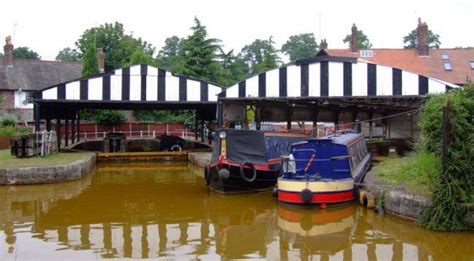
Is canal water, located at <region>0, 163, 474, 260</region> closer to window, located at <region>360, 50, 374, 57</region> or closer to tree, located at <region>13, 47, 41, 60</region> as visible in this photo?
window, located at <region>360, 50, 374, 57</region>

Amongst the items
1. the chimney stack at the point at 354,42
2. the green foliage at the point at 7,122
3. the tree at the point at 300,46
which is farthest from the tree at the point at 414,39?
the green foliage at the point at 7,122

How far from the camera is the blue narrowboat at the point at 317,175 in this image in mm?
12999

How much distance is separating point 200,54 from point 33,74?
13.6m

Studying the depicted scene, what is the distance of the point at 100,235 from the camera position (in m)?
10.3

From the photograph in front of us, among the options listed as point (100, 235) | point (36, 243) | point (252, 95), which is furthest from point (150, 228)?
point (252, 95)

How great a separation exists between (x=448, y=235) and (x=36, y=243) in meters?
7.59

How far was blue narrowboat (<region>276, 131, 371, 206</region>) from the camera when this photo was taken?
512 inches

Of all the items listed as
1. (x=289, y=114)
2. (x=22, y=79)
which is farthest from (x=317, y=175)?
(x=22, y=79)

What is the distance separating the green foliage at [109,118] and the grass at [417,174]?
28.6 meters

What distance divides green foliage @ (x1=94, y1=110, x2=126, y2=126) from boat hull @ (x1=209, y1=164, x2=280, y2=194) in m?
25.0

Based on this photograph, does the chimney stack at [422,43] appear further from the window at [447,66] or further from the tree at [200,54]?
the tree at [200,54]

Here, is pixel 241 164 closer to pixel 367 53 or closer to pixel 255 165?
pixel 255 165

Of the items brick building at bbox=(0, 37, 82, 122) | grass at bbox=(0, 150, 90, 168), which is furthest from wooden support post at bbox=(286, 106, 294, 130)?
brick building at bbox=(0, 37, 82, 122)

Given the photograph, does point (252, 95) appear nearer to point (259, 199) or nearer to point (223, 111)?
point (223, 111)
